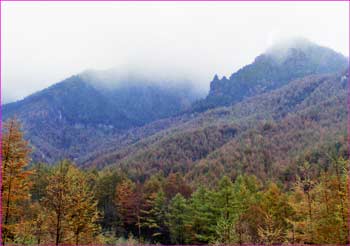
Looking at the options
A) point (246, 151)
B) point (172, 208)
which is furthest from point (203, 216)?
point (246, 151)

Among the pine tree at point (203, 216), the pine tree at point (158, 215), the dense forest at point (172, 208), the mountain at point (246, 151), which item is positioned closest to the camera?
the dense forest at point (172, 208)

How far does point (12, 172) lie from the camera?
2158 cm

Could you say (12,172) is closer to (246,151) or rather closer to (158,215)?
(158,215)

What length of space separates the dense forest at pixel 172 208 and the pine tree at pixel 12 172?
52mm

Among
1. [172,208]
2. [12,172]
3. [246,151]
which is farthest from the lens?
[246,151]

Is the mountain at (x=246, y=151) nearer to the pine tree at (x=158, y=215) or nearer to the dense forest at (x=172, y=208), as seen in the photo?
the pine tree at (x=158, y=215)

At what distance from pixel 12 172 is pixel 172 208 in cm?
3201

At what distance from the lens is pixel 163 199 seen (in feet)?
184

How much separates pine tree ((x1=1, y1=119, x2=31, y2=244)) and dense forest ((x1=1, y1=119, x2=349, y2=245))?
0.05 metres

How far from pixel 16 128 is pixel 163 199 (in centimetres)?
3631

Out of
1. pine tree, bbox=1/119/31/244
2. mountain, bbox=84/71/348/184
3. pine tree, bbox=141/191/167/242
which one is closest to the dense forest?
pine tree, bbox=1/119/31/244

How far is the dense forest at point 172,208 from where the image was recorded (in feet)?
72.8

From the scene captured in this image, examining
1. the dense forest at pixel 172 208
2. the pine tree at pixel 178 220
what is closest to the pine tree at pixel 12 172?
the dense forest at pixel 172 208

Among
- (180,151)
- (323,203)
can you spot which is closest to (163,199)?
(323,203)
